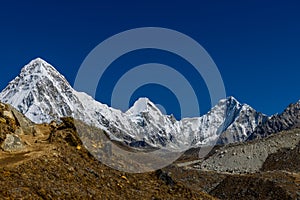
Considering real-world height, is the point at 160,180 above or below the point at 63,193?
above

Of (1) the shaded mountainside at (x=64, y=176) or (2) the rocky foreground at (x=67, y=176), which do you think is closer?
(1) the shaded mountainside at (x=64, y=176)

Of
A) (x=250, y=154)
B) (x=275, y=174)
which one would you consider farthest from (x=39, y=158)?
(x=250, y=154)

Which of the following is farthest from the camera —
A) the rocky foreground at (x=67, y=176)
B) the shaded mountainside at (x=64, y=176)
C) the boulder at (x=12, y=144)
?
the boulder at (x=12, y=144)

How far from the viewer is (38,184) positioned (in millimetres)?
21375

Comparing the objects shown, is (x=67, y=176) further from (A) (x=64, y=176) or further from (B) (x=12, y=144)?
(B) (x=12, y=144)

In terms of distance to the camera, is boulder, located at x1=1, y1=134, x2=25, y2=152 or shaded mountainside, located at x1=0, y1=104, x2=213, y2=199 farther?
boulder, located at x1=1, y1=134, x2=25, y2=152

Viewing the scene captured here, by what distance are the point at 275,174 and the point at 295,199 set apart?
9.04 meters

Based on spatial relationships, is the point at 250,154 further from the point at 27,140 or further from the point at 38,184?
the point at 38,184

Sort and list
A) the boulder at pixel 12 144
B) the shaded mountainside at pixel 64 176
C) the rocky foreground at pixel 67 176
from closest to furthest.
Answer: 1. the shaded mountainside at pixel 64 176
2. the rocky foreground at pixel 67 176
3. the boulder at pixel 12 144

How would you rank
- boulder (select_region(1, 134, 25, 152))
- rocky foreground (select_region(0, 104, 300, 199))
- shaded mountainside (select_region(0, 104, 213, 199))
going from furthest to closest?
boulder (select_region(1, 134, 25, 152)) < rocky foreground (select_region(0, 104, 300, 199)) < shaded mountainside (select_region(0, 104, 213, 199))

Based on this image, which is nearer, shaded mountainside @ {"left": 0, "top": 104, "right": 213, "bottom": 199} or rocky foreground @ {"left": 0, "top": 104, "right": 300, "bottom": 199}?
shaded mountainside @ {"left": 0, "top": 104, "right": 213, "bottom": 199}

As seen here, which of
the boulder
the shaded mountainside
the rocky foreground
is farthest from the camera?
the boulder

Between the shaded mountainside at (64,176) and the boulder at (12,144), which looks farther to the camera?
the boulder at (12,144)

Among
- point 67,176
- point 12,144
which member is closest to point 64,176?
point 67,176
